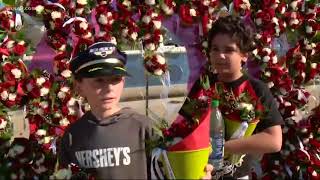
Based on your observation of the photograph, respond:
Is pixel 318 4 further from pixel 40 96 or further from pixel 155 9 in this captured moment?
pixel 40 96

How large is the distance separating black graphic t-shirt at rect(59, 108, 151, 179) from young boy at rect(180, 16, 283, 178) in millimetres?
534

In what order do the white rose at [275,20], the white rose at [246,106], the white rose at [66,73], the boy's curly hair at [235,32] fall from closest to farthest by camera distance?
1. the white rose at [246,106]
2. the boy's curly hair at [235,32]
3. the white rose at [66,73]
4. the white rose at [275,20]

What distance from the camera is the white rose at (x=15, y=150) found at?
11.2ft

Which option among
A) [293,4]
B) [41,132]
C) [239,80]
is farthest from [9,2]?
[293,4]

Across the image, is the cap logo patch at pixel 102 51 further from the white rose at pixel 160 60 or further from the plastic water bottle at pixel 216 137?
the white rose at pixel 160 60

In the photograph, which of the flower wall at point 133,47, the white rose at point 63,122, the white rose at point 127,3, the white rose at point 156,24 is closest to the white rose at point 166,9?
the flower wall at point 133,47

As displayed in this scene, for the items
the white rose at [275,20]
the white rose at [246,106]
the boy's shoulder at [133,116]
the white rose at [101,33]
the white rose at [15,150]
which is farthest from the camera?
the white rose at [275,20]

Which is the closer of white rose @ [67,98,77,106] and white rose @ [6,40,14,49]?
white rose @ [6,40,14,49]

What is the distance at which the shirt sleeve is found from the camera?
315 centimetres

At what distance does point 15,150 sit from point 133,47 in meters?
1.14

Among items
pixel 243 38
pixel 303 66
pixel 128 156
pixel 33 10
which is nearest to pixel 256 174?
pixel 303 66

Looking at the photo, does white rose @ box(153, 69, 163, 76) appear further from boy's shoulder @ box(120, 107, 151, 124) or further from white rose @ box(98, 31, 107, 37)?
boy's shoulder @ box(120, 107, 151, 124)

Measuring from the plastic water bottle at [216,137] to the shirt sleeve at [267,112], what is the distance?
0.36 meters

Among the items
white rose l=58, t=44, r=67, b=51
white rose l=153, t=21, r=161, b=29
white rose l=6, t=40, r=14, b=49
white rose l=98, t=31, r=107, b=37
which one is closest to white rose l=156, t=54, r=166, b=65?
white rose l=153, t=21, r=161, b=29
